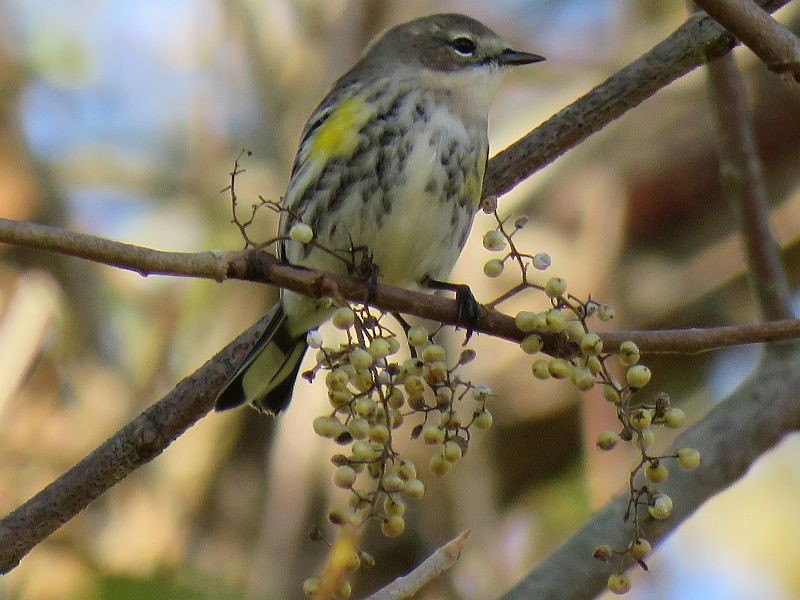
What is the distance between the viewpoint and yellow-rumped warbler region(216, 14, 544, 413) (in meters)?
2.86

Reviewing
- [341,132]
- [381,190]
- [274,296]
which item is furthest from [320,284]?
[274,296]

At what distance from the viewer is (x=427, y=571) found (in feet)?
5.33

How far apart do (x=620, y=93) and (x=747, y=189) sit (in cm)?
41

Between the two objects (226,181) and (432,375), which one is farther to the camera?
(226,181)

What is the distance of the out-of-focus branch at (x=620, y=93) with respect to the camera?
2.53m

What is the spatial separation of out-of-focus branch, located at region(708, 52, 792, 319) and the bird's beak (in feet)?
2.07

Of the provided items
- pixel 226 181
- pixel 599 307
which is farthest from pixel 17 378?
pixel 226 181

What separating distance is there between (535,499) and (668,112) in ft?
5.75

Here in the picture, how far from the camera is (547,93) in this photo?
5.43 meters

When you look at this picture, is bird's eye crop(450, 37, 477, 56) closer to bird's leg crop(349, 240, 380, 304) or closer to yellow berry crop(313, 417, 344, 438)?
bird's leg crop(349, 240, 380, 304)

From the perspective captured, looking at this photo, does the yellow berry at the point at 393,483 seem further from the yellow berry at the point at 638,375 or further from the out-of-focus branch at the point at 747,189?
the out-of-focus branch at the point at 747,189

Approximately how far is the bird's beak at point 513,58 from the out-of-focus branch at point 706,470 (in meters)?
1.12

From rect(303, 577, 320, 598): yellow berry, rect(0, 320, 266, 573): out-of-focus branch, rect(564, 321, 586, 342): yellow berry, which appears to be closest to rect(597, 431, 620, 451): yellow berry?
rect(564, 321, 586, 342): yellow berry

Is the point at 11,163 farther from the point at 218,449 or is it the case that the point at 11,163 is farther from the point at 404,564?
the point at 404,564
